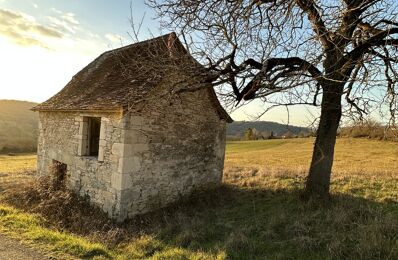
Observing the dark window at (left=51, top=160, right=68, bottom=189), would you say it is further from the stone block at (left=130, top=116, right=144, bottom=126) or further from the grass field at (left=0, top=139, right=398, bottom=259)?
the stone block at (left=130, top=116, right=144, bottom=126)

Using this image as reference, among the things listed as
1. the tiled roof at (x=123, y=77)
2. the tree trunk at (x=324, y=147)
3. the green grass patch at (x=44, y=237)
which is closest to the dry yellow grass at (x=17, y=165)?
the tiled roof at (x=123, y=77)

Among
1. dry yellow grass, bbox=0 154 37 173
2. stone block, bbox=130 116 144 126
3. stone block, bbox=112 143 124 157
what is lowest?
dry yellow grass, bbox=0 154 37 173

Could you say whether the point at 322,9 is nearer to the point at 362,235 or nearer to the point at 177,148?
the point at 362,235

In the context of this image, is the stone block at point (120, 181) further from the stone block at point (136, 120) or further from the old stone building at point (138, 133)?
the stone block at point (136, 120)

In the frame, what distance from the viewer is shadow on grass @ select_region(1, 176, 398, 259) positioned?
20.0ft

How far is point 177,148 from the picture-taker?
1124cm

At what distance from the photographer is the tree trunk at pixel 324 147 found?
8.49m

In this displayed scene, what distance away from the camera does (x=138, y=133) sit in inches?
388

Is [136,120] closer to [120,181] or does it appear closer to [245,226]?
[120,181]

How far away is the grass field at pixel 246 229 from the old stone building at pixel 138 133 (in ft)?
3.06

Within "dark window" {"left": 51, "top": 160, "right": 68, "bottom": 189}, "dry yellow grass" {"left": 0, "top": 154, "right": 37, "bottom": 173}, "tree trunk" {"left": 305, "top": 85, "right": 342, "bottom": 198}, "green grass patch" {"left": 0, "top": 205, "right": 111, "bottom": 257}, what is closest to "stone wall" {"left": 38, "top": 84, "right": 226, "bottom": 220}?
"dark window" {"left": 51, "top": 160, "right": 68, "bottom": 189}

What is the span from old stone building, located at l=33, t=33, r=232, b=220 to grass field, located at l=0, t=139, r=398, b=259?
93cm

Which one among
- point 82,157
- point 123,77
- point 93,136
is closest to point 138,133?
point 82,157

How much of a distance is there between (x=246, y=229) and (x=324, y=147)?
3.03 m
